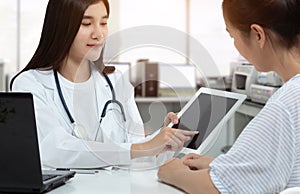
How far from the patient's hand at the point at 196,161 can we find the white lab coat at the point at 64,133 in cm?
22

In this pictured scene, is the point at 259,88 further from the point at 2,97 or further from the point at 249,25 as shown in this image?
the point at 2,97

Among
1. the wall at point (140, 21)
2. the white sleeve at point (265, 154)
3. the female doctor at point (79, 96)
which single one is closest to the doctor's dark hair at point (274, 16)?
the white sleeve at point (265, 154)

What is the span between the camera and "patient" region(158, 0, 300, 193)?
95cm

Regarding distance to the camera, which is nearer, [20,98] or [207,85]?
[20,98]

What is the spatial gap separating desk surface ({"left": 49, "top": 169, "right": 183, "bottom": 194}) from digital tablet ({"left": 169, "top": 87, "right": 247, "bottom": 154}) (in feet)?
0.45

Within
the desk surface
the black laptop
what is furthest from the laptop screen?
the desk surface

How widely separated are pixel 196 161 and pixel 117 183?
21 centimetres

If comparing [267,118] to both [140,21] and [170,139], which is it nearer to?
[170,139]

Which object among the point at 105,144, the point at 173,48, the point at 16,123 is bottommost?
the point at 105,144

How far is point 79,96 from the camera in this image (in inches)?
63.2

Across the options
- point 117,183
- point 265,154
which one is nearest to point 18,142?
point 117,183

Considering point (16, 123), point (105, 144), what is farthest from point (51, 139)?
point (16, 123)

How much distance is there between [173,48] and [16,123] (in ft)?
1.97

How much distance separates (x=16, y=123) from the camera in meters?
1.07
